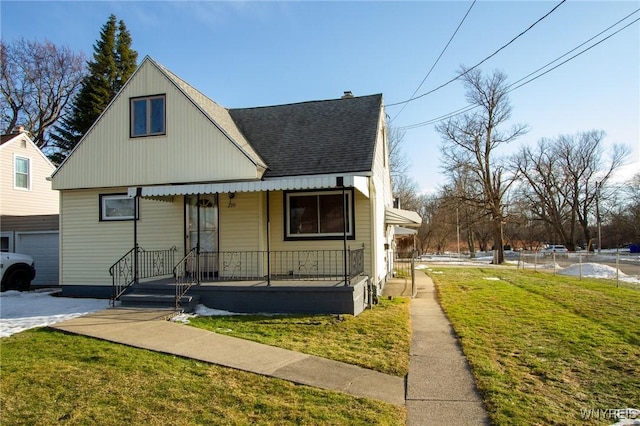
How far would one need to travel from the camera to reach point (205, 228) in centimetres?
1176

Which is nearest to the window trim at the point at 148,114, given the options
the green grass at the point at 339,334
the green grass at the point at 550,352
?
the green grass at the point at 339,334

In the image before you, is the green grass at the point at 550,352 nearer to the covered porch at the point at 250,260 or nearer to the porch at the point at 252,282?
the porch at the point at 252,282

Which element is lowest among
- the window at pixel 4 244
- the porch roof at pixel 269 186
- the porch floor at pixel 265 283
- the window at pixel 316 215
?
the porch floor at pixel 265 283

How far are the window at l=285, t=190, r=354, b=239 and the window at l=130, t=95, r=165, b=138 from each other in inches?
169

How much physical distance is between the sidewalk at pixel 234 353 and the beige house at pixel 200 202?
197 centimetres

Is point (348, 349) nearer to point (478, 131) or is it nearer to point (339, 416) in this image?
point (339, 416)

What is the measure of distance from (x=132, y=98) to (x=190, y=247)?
4650mm

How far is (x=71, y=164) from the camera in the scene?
1248 centimetres

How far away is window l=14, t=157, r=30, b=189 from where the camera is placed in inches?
748

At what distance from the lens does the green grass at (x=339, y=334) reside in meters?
6.30

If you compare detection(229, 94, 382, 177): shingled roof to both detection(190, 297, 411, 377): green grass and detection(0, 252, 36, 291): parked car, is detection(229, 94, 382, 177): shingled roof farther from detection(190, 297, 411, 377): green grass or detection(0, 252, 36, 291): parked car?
detection(0, 252, 36, 291): parked car

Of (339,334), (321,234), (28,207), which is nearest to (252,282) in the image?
(321,234)

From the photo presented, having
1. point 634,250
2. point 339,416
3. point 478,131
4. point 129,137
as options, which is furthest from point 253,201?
point 634,250

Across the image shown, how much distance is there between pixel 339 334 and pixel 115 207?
8487mm
